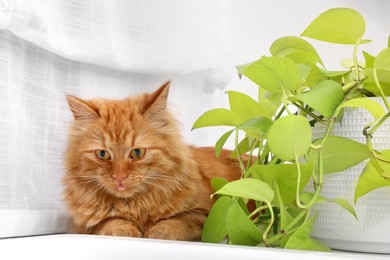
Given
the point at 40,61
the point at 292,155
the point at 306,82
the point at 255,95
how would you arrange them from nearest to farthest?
1. the point at 292,155
2. the point at 306,82
3. the point at 40,61
4. the point at 255,95

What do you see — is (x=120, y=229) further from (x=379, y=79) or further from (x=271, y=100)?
(x=379, y=79)

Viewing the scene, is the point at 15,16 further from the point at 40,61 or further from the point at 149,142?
the point at 149,142

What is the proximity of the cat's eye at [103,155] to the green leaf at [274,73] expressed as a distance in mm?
276

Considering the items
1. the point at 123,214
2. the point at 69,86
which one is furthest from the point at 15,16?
the point at 123,214

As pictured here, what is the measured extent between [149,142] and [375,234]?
35cm

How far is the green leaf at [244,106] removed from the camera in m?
0.77

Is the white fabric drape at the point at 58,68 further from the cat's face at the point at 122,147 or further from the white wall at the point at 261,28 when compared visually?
the white wall at the point at 261,28

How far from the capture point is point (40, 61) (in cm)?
93

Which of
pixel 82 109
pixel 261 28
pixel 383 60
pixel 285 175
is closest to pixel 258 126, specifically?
pixel 285 175

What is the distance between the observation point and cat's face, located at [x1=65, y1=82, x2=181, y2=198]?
0.79 metres

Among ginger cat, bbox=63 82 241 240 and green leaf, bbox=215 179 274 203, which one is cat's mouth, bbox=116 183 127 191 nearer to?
ginger cat, bbox=63 82 241 240

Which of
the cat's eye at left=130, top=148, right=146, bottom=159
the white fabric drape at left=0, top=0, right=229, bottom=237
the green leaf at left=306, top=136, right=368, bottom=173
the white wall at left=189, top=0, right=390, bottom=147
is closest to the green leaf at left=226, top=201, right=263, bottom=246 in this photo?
the green leaf at left=306, top=136, right=368, bottom=173

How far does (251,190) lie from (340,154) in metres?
0.13

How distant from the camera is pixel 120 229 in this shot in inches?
30.7
